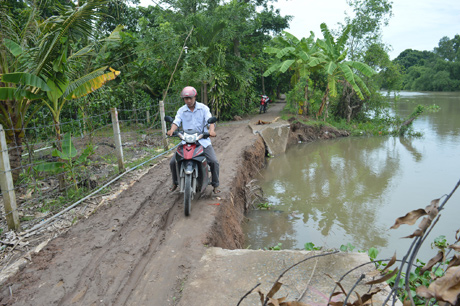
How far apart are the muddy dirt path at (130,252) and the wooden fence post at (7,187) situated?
23.4 inches

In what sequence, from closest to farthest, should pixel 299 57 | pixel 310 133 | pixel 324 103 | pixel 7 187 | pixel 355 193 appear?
pixel 7 187 → pixel 355 193 → pixel 299 57 → pixel 310 133 → pixel 324 103

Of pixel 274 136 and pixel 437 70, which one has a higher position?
pixel 437 70

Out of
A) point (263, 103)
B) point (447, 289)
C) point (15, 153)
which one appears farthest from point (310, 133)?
point (447, 289)

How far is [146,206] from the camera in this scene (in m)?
5.18

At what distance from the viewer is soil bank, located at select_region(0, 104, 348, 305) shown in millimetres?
3061

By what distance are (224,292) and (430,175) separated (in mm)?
8941

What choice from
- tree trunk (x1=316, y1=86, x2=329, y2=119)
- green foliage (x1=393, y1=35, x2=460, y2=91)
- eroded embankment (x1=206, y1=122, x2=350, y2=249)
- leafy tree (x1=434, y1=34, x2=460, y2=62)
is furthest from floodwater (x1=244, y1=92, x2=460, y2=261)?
leafy tree (x1=434, y1=34, x2=460, y2=62)

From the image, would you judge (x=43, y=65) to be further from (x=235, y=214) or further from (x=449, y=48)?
(x=449, y=48)

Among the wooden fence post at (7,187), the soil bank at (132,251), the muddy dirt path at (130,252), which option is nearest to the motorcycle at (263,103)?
the soil bank at (132,251)

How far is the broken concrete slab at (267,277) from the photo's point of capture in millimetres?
2846

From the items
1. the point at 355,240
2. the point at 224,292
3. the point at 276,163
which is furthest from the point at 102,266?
the point at 276,163

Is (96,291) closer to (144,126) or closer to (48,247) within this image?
(48,247)

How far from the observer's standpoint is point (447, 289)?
2.56ft

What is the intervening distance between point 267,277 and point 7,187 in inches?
130
